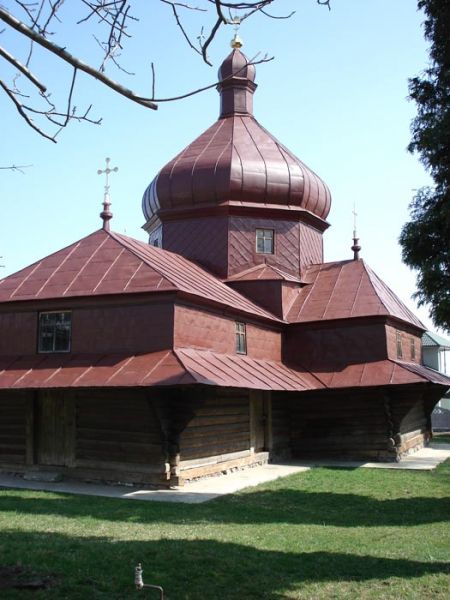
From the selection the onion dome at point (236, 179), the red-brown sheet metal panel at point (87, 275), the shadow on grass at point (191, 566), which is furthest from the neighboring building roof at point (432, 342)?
the shadow on grass at point (191, 566)

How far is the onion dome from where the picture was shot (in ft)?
65.9

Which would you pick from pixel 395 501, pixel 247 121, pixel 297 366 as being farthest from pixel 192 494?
pixel 247 121

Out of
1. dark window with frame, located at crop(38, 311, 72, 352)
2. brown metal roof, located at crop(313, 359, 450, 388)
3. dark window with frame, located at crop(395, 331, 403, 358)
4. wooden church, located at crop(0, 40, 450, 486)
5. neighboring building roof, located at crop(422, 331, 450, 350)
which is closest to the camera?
wooden church, located at crop(0, 40, 450, 486)

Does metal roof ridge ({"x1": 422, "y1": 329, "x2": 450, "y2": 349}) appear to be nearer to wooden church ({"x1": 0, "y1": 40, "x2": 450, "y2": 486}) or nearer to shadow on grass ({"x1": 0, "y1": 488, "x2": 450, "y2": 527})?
wooden church ({"x1": 0, "y1": 40, "x2": 450, "y2": 486})

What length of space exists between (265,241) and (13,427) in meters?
9.50

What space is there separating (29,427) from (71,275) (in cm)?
355

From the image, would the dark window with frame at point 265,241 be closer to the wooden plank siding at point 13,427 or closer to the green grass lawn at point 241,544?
the wooden plank siding at point 13,427

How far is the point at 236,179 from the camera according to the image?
20.0 m

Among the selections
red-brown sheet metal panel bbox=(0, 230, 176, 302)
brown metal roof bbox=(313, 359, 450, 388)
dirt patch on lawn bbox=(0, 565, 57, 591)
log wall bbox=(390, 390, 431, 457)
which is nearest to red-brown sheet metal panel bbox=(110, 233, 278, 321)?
red-brown sheet metal panel bbox=(0, 230, 176, 302)

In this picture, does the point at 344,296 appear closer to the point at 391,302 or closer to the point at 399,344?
the point at 391,302

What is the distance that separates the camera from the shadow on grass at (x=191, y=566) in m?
5.99

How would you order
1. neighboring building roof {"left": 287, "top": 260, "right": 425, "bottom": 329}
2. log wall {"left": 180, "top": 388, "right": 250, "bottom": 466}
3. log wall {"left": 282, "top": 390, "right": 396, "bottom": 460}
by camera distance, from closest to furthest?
log wall {"left": 180, "top": 388, "right": 250, "bottom": 466} < log wall {"left": 282, "top": 390, "right": 396, "bottom": 460} < neighboring building roof {"left": 287, "top": 260, "right": 425, "bottom": 329}

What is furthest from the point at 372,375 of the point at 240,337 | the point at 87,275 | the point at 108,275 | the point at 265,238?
the point at 87,275

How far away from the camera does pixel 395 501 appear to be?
11.5 m
